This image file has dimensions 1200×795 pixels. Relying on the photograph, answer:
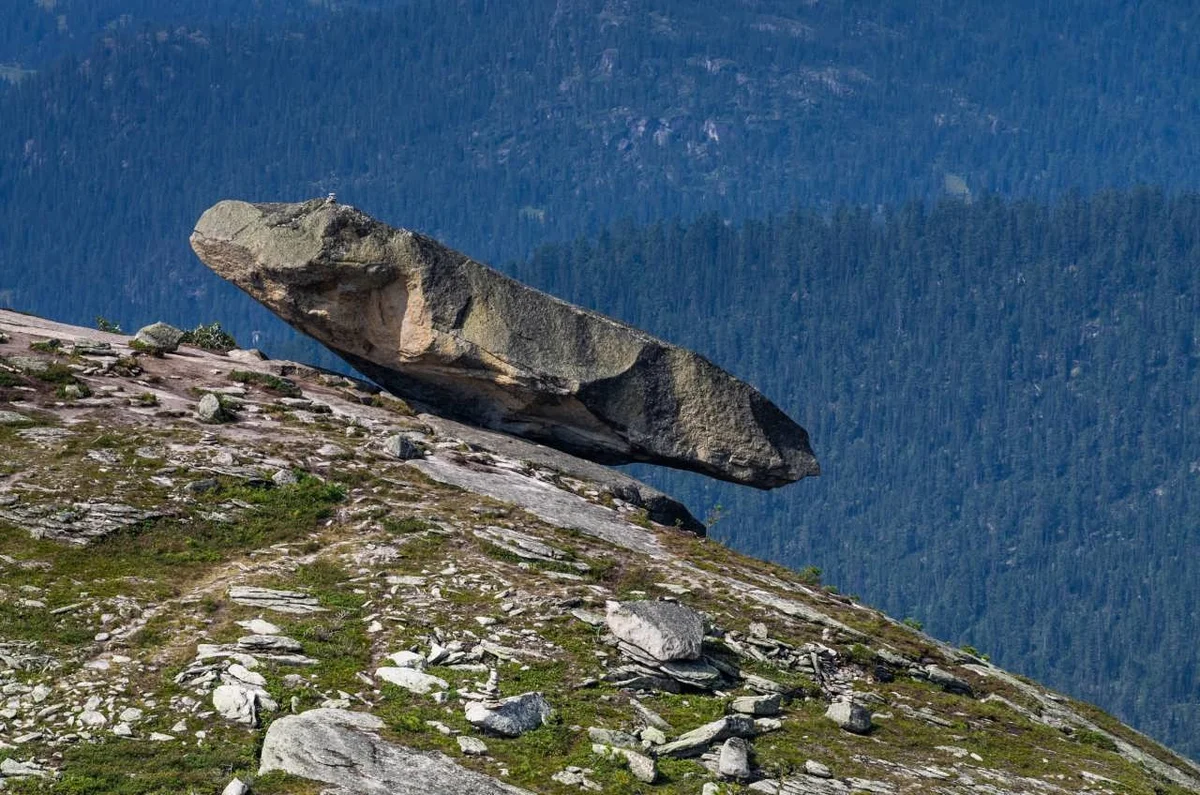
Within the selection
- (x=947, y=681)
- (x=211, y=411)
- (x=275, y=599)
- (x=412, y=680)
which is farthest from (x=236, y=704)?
(x=947, y=681)

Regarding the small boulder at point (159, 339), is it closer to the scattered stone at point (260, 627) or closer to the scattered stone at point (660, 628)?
the scattered stone at point (260, 627)

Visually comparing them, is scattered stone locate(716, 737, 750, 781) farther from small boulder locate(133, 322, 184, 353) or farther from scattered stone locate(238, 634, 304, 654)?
small boulder locate(133, 322, 184, 353)

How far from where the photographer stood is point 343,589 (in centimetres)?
4294

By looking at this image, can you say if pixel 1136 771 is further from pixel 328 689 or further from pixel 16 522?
pixel 16 522

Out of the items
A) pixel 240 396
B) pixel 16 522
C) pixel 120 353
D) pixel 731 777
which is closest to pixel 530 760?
pixel 731 777

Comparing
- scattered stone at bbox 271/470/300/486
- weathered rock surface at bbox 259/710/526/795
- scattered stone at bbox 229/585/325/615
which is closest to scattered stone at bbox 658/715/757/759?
weathered rock surface at bbox 259/710/526/795

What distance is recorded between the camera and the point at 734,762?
1459 inches

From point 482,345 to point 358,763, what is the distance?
72.4 ft

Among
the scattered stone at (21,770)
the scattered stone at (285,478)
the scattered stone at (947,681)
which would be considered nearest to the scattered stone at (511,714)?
the scattered stone at (21,770)

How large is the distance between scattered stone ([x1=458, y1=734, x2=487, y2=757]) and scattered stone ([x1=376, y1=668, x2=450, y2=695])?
2.03 meters

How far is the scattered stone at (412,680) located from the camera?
126ft

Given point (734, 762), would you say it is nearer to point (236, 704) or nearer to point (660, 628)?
point (660, 628)

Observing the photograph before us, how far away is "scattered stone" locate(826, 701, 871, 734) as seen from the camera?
134 feet

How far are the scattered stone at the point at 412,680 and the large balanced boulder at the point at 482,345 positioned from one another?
1767 cm
